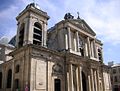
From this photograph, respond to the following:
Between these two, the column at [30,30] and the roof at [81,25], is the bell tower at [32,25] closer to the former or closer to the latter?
the column at [30,30]

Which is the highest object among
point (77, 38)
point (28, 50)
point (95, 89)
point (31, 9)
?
point (31, 9)

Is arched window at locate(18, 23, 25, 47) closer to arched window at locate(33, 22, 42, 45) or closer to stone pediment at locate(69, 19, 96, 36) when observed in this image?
arched window at locate(33, 22, 42, 45)

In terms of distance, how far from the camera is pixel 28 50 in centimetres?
1948

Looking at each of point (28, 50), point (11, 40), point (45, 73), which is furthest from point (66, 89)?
point (11, 40)

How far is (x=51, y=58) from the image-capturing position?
2167 centimetres

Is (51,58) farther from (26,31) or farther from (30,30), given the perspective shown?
(26,31)

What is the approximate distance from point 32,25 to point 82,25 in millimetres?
9907

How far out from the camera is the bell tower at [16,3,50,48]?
2197cm

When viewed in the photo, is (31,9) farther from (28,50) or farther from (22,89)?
(22,89)

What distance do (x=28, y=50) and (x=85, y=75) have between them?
1106cm

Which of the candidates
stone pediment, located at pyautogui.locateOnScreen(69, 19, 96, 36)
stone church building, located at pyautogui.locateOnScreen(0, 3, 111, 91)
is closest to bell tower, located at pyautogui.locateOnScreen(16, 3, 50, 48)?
stone church building, located at pyautogui.locateOnScreen(0, 3, 111, 91)

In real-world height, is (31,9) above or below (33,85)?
above

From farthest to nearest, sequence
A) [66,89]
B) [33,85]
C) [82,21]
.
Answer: [82,21], [66,89], [33,85]

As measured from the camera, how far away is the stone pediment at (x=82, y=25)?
27.1 m
